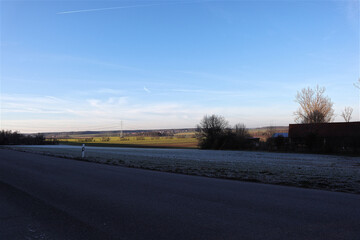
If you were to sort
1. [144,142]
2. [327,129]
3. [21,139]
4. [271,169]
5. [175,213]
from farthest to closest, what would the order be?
[144,142] → [21,139] → [327,129] → [271,169] → [175,213]

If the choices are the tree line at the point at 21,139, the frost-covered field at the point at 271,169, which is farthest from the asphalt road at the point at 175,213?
the tree line at the point at 21,139

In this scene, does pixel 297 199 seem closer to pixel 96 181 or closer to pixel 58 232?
pixel 58 232

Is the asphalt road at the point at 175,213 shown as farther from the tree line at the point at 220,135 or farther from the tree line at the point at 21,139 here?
the tree line at the point at 21,139

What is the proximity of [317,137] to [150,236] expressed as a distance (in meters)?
35.8

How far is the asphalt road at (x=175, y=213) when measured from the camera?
4.84 m

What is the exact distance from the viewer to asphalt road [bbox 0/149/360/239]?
4844 mm

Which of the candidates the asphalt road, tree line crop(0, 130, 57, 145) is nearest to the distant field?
tree line crop(0, 130, 57, 145)

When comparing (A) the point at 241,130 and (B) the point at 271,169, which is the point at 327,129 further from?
(B) the point at 271,169

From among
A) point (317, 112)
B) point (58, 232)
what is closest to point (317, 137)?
point (317, 112)

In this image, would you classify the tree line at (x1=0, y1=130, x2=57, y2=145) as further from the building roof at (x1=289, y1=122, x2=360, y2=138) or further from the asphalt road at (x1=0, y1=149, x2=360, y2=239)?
the asphalt road at (x1=0, y1=149, x2=360, y2=239)

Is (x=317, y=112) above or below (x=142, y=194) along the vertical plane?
above

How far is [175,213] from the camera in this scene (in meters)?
6.02

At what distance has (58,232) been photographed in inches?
195

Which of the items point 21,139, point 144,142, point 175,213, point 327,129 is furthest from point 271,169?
point 21,139
